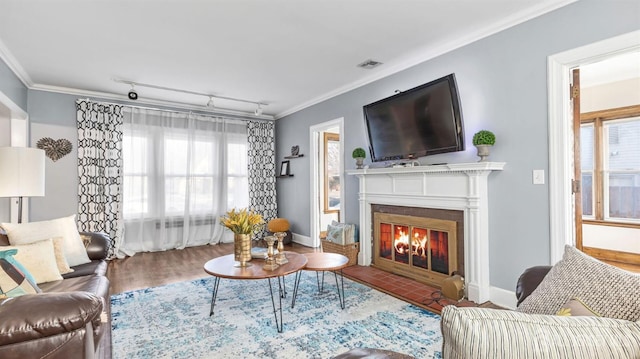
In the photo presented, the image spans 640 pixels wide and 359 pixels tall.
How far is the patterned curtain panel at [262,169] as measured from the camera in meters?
6.16

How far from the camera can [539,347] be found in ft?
2.08

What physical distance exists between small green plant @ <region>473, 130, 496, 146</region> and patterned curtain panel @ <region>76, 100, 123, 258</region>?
16.3 feet

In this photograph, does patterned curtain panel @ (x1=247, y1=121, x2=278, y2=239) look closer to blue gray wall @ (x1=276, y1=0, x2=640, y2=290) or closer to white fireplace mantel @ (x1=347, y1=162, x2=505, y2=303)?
white fireplace mantel @ (x1=347, y1=162, x2=505, y2=303)

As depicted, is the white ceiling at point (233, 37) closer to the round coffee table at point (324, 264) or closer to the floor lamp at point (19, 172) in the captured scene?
the floor lamp at point (19, 172)

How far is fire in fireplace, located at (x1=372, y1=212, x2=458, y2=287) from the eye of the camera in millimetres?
3205

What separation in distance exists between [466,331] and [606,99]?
205 inches

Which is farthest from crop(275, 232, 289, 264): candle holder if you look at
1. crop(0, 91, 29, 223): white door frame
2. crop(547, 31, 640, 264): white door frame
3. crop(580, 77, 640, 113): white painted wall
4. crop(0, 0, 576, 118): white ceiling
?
crop(580, 77, 640, 113): white painted wall

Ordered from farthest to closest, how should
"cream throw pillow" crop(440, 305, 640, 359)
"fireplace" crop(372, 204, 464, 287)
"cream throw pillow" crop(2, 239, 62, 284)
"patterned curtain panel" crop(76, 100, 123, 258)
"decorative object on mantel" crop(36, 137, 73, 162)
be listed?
"patterned curtain panel" crop(76, 100, 123, 258) < "decorative object on mantel" crop(36, 137, 73, 162) < "fireplace" crop(372, 204, 464, 287) < "cream throw pillow" crop(2, 239, 62, 284) < "cream throw pillow" crop(440, 305, 640, 359)

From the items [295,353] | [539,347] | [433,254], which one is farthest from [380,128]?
[539,347]

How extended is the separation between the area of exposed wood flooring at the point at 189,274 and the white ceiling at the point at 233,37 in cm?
245

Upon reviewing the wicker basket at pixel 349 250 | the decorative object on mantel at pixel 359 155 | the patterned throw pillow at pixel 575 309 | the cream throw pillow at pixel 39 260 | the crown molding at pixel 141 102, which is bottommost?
the wicker basket at pixel 349 250

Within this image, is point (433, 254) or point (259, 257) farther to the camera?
point (433, 254)

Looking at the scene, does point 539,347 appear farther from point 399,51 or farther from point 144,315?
point 399,51

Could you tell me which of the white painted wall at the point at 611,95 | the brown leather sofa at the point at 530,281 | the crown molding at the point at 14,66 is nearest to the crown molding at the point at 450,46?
the brown leather sofa at the point at 530,281
